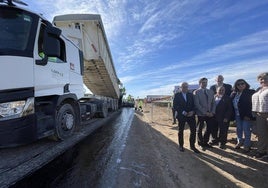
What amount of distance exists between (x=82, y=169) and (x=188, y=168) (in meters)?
2.01

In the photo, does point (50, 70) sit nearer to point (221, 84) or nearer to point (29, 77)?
point (29, 77)

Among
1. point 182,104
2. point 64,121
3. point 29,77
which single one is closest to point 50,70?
point 29,77

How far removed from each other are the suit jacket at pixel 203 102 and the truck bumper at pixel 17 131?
152 inches

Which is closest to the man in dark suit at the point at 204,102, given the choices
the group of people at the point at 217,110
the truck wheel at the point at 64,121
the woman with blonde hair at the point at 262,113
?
the group of people at the point at 217,110

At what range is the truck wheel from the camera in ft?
17.9

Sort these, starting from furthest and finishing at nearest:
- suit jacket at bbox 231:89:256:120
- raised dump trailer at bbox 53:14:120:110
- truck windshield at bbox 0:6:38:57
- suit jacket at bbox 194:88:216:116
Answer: raised dump trailer at bbox 53:14:120:110, suit jacket at bbox 194:88:216:116, suit jacket at bbox 231:89:256:120, truck windshield at bbox 0:6:38:57

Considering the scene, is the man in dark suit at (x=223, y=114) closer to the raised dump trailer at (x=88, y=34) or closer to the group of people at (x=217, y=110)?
the group of people at (x=217, y=110)

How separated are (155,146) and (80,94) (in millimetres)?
2955

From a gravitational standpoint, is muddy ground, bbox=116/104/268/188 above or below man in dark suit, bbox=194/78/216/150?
below

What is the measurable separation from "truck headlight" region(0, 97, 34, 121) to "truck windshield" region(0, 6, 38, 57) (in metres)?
0.91

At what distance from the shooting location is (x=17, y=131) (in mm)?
3965

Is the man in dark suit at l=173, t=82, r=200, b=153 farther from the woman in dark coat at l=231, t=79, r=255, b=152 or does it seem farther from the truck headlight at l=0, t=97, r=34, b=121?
the truck headlight at l=0, t=97, r=34, b=121

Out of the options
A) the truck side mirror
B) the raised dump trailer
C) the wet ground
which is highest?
the raised dump trailer

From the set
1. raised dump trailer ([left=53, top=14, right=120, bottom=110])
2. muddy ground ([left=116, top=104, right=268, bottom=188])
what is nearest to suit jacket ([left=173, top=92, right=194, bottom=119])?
muddy ground ([left=116, top=104, right=268, bottom=188])
